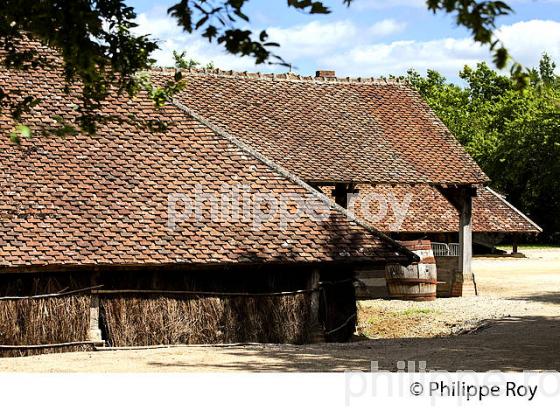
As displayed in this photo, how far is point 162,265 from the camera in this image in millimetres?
16828

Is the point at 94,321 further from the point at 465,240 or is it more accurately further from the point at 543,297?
the point at 543,297

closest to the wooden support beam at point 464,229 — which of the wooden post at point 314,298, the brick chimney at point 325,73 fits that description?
the brick chimney at point 325,73

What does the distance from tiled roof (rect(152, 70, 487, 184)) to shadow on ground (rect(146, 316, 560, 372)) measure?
27.9ft

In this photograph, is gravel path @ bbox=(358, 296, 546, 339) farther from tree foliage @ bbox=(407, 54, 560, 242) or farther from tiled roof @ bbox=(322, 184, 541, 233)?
tree foliage @ bbox=(407, 54, 560, 242)

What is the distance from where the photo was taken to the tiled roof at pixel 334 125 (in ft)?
84.7

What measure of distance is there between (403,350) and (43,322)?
589 cm

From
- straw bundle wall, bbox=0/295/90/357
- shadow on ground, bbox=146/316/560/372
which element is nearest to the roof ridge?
straw bundle wall, bbox=0/295/90/357

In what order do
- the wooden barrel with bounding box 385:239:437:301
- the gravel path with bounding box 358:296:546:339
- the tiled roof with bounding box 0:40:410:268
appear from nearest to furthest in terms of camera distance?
the tiled roof with bounding box 0:40:410:268, the gravel path with bounding box 358:296:546:339, the wooden barrel with bounding box 385:239:437:301

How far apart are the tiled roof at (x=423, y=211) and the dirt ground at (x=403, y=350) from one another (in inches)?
274

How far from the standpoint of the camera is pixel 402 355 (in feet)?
48.2

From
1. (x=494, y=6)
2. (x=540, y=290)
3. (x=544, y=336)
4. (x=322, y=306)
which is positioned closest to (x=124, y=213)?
(x=322, y=306)

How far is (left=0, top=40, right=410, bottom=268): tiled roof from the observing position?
55.7ft

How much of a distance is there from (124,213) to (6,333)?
2878 mm

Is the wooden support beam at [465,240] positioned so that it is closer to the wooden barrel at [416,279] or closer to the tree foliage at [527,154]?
the wooden barrel at [416,279]
